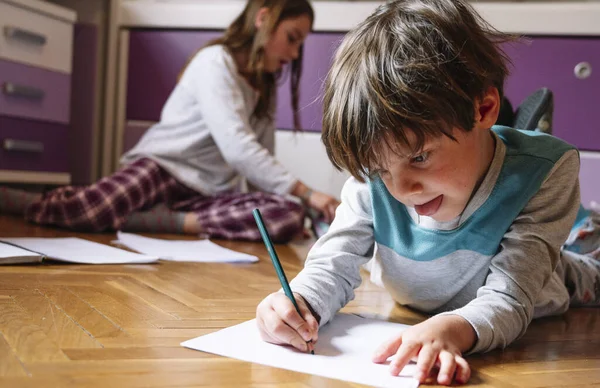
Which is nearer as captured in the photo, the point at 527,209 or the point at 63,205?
the point at 527,209

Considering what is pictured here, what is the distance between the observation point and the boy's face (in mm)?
627

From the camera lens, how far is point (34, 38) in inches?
68.0

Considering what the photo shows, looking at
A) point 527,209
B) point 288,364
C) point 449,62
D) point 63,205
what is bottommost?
point 63,205

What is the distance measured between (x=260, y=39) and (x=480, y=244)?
3.38 ft

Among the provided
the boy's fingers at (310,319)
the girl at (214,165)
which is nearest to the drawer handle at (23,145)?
the girl at (214,165)

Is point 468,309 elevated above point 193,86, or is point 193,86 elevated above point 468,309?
point 193,86

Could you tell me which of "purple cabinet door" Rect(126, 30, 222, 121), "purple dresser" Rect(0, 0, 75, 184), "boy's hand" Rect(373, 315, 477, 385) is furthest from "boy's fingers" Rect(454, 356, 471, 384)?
"purple cabinet door" Rect(126, 30, 222, 121)

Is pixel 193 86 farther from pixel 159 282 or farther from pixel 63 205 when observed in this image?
pixel 159 282

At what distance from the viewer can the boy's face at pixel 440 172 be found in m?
0.63

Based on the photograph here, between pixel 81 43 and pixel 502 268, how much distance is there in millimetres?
1712

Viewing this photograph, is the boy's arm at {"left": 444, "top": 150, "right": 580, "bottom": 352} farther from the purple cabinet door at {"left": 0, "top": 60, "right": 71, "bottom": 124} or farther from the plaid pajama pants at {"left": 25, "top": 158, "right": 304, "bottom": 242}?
the purple cabinet door at {"left": 0, "top": 60, "right": 71, "bottom": 124}

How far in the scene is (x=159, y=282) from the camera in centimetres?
92

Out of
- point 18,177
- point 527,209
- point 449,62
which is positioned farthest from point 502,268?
point 18,177

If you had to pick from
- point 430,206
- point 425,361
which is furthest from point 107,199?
point 425,361
